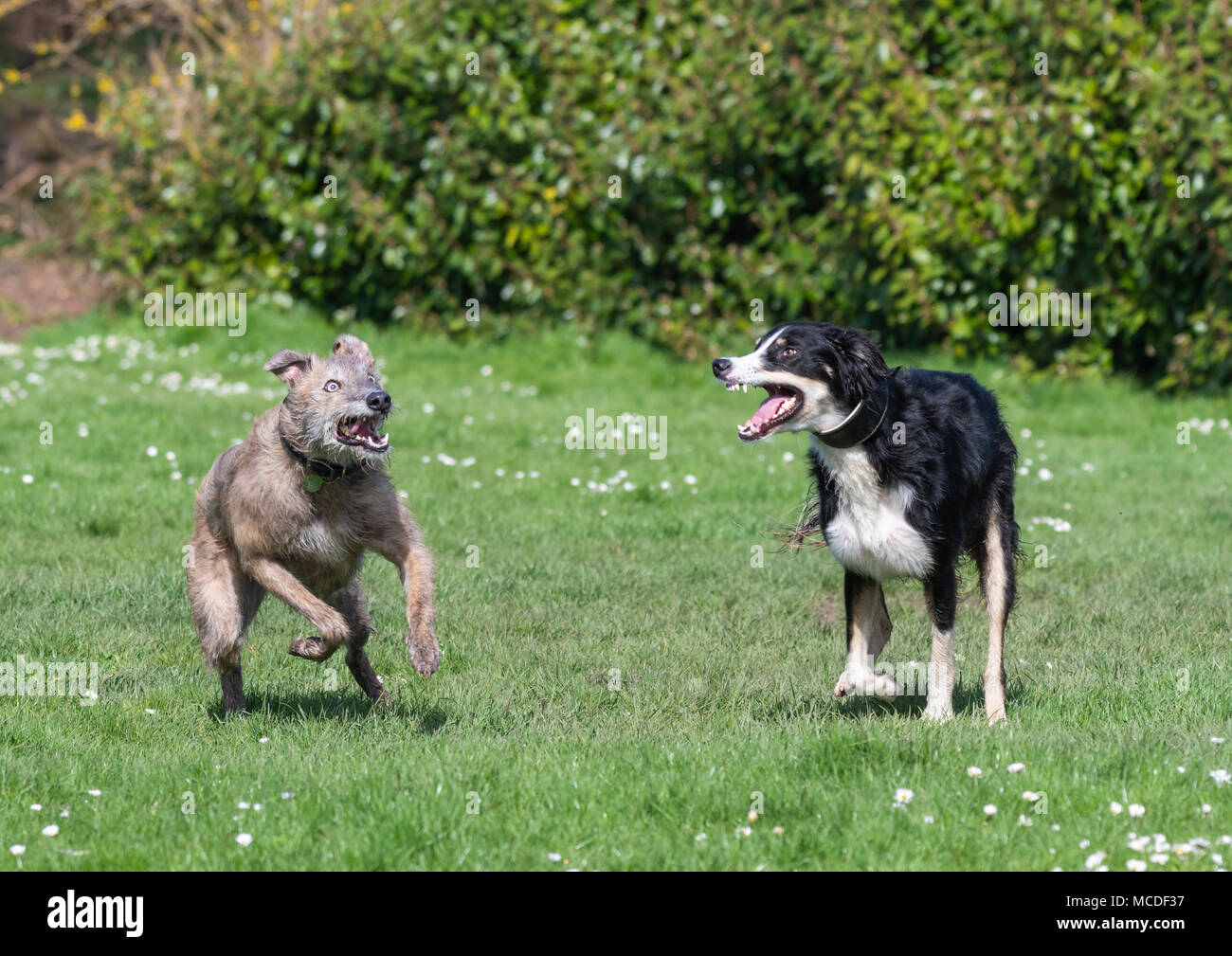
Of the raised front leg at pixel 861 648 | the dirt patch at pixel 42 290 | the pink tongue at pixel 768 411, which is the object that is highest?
the dirt patch at pixel 42 290

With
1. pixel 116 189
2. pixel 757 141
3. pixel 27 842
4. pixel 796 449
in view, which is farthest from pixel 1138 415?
pixel 116 189

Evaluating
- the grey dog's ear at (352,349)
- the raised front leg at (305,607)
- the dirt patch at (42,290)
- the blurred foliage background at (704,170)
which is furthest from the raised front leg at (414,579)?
the dirt patch at (42,290)

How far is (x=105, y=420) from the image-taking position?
11.2 metres

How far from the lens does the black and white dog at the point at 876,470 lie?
5387 millimetres

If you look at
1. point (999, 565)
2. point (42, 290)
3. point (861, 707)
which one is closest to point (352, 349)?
point (861, 707)

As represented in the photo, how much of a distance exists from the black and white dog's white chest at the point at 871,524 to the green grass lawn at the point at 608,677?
59cm

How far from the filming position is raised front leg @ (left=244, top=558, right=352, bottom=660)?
5.33 meters

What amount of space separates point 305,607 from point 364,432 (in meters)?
0.69

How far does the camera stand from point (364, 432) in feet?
17.9

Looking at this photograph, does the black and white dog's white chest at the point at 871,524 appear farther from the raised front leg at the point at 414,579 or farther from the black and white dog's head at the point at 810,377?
the raised front leg at the point at 414,579

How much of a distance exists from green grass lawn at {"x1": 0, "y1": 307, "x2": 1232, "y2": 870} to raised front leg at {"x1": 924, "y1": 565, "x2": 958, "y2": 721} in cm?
10

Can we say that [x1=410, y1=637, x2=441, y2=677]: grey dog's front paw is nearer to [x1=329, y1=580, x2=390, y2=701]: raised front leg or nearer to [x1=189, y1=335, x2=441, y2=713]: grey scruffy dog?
[x1=189, y1=335, x2=441, y2=713]: grey scruffy dog

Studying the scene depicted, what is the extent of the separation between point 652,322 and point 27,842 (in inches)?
410
